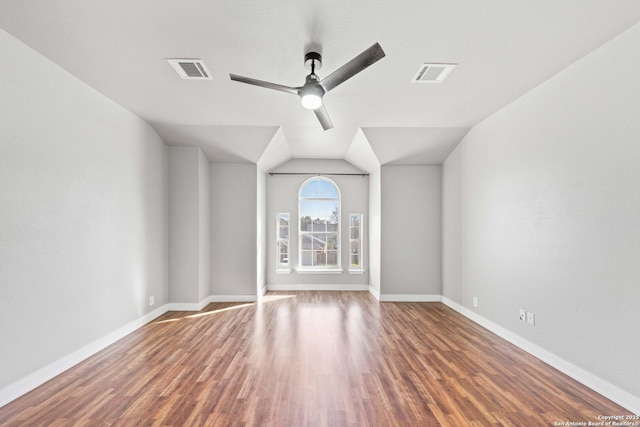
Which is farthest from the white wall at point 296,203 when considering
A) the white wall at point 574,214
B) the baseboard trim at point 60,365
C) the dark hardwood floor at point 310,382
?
the baseboard trim at point 60,365

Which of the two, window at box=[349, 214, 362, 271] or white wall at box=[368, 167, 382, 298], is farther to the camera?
window at box=[349, 214, 362, 271]

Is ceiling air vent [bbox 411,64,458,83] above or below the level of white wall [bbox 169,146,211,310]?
above

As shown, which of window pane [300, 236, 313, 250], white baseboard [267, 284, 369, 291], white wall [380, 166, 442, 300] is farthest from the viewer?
window pane [300, 236, 313, 250]

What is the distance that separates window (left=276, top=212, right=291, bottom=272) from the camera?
6793mm

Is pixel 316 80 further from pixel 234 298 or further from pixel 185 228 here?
pixel 234 298

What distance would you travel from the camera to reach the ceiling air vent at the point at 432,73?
9.66 feet

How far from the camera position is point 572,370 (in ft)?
9.12

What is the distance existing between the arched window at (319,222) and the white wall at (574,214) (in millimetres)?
3284

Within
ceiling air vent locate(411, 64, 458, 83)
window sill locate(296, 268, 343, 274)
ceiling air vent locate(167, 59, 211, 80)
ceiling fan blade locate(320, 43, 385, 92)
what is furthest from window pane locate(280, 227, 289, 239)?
ceiling fan blade locate(320, 43, 385, 92)

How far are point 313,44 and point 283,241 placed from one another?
4767 millimetres

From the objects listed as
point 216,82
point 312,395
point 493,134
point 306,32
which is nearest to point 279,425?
point 312,395

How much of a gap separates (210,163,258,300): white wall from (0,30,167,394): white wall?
144cm

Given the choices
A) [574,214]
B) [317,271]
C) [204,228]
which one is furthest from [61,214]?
[574,214]

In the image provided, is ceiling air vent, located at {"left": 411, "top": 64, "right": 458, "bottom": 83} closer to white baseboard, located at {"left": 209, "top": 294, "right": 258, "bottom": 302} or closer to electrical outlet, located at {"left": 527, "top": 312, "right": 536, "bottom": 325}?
electrical outlet, located at {"left": 527, "top": 312, "right": 536, "bottom": 325}
